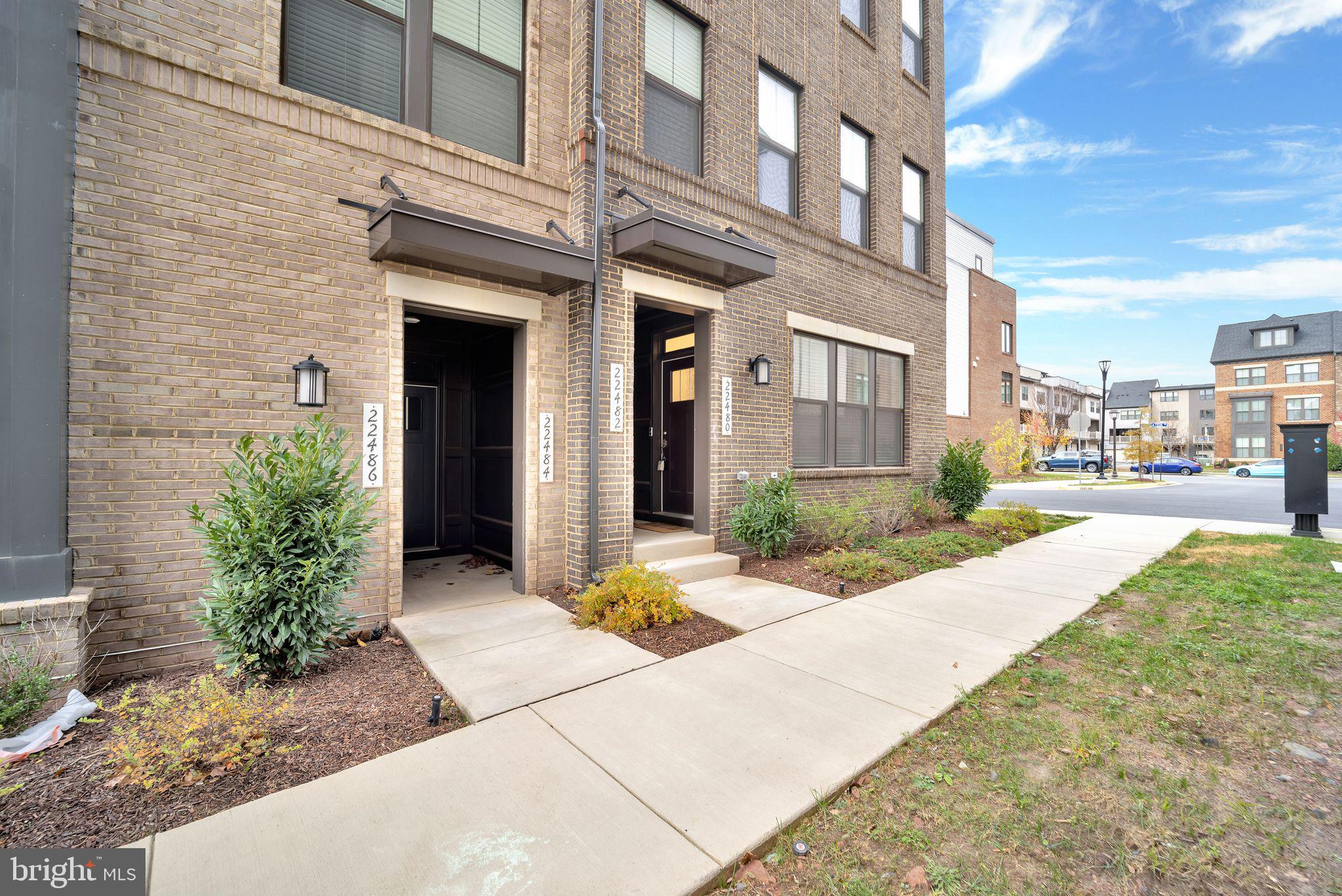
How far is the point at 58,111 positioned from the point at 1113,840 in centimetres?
682

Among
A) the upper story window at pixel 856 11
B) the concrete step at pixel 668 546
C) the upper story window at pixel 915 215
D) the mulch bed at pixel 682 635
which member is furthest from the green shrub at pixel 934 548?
the upper story window at pixel 856 11

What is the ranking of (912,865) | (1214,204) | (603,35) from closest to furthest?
(912,865)
(603,35)
(1214,204)

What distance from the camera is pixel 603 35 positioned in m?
5.79

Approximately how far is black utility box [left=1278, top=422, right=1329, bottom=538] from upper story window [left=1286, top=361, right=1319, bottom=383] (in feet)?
163

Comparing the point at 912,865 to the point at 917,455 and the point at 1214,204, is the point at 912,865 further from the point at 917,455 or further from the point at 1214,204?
the point at 1214,204

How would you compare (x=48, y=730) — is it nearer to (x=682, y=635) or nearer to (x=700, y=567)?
(x=682, y=635)

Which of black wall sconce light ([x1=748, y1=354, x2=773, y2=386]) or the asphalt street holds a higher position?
black wall sconce light ([x1=748, y1=354, x2=773, y2=386])

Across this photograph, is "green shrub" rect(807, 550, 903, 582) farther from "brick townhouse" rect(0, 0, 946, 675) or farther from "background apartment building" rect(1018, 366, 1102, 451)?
"background apartment building" rect(1018, 366, 1102, 451)

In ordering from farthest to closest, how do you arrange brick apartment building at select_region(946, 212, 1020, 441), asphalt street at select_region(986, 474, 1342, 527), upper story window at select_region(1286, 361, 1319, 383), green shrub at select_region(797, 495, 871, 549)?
upper story window at select_region(1286, 361, 1319, 383) < brick apartment building at select_region(946, 212, 1020, 441) < asphalt street at select_region(986, 474, 1342, 527) < green shrub at select_region(797, 495, 871, 549)

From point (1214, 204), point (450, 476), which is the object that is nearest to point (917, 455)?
point (450, 476)

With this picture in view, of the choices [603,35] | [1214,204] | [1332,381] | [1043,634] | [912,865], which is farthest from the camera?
[1332,381]

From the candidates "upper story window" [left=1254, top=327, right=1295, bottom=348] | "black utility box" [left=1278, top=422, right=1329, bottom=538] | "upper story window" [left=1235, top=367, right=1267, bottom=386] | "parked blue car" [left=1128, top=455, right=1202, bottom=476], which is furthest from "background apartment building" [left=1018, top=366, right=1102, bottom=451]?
"black utility box" [left=1278, top=422, right=1329, bottom=538]

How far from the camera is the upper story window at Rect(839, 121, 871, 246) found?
9.20 metres

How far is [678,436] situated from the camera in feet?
26.4
